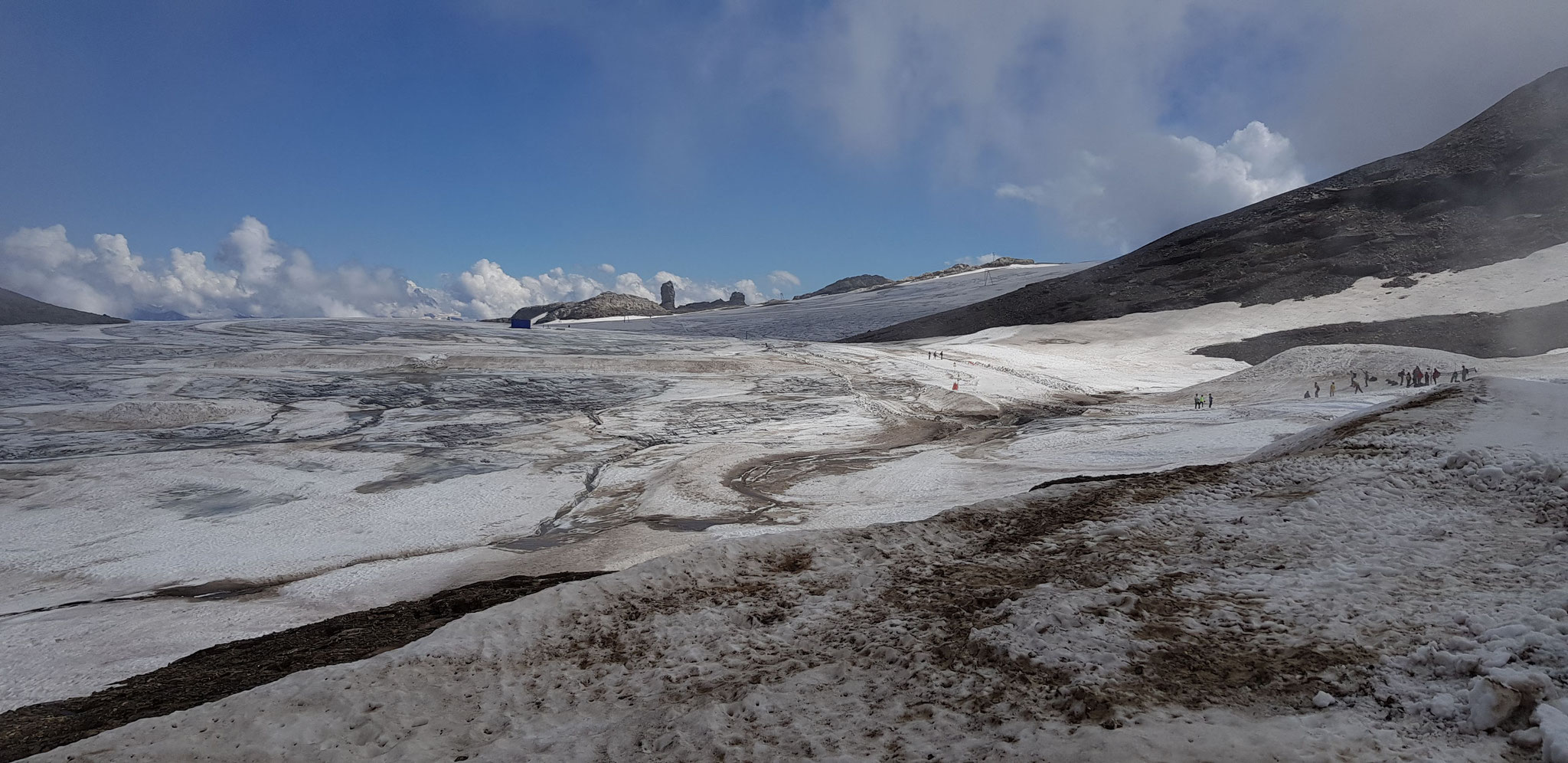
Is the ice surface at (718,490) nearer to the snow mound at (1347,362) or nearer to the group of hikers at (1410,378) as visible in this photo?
the snow mound at (1347,362)

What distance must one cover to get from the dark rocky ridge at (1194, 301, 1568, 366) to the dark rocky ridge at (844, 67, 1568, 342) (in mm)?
7968

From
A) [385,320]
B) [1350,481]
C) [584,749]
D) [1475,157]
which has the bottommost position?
[584,749]

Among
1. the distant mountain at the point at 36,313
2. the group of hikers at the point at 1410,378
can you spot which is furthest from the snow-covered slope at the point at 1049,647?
the distant mountain at the point at 36,313

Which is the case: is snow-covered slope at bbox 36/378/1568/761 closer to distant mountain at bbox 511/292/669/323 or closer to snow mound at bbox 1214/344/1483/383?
snow mound at bbox 1214/344/1483/383

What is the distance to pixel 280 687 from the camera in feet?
16.5

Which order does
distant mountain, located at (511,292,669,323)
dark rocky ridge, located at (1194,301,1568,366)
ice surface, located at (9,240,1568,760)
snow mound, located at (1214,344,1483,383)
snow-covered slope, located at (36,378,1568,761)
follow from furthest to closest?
distant mountain, located at (511,292,669,323) < dark rocky ridge, located at (1194,301,1568,366) < snow mound, located at (1214,344,1483,383) < ice surface, located at (9,240,1568,760) < snow-covered slope, located at (36,378,1568,761)

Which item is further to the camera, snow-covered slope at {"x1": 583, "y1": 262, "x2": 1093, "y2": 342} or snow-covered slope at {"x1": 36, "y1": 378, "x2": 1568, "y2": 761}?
snow-covered slope at {"x1": 583, "y1": 262, "x2": 1093, "y2": 342}

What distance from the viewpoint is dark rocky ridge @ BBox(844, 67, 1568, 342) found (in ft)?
156

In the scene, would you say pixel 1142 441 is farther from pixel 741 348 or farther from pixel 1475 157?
pixel 1475 157

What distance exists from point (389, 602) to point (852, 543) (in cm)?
622

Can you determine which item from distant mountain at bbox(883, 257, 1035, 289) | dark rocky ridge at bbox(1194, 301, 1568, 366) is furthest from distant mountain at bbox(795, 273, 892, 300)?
dark rocky ridge at bbox(1194, 301, 1568, 366)

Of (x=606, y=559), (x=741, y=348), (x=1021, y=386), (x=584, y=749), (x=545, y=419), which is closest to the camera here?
(x=584, y=749)

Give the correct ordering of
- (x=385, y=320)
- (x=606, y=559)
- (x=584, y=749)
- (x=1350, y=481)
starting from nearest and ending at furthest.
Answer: (x=584, y=749)
(x=1350, y=481)
(x=606, y=559)
(x=385, y=320)

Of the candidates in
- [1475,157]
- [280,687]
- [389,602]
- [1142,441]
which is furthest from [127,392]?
[1475,157]
